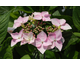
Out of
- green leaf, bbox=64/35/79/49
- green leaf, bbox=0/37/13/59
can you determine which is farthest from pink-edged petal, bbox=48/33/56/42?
green leaf, bbox=0/37/13/59

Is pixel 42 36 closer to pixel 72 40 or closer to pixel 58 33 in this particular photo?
pixel 58 33

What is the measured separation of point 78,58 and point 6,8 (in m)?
0.61

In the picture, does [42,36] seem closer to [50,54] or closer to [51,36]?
[51,36]

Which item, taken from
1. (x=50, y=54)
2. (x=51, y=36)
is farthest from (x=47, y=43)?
(x=50, y=54)

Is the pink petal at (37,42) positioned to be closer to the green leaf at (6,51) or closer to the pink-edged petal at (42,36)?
the pink-edged petal at (42,36)

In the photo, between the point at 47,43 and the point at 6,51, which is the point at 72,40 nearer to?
the point at 47,43

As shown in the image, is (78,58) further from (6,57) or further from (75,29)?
(6,57)

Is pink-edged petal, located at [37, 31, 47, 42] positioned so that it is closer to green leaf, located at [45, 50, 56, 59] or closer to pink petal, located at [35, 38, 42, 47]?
pink petal, located at [35, 38, 42, 47]

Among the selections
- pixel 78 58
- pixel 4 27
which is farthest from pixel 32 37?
pixel 78 58

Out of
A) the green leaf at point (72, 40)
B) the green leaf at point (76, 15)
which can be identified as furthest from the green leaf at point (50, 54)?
the green leaf at point (76, 15)

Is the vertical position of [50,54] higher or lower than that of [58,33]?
lower

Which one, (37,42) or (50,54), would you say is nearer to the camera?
(37,42)

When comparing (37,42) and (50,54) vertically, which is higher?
(37,42)

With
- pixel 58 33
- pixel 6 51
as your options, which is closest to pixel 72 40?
pixel 58 33
